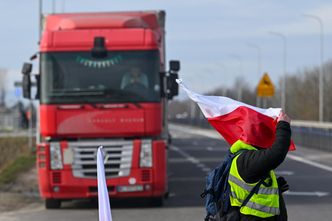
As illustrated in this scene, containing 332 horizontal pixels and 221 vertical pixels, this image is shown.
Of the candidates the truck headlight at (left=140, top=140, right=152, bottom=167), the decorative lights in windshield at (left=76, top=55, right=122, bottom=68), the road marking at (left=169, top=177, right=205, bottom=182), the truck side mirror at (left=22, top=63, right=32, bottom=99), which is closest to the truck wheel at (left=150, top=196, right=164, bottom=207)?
the truck headlight at (left=140, top=140, right=152, bottom=167)

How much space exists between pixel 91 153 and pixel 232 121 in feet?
30.2

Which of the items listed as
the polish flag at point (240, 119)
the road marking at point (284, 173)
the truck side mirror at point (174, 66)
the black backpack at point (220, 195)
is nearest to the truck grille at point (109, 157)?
the truck side mirror at point (174, 66)

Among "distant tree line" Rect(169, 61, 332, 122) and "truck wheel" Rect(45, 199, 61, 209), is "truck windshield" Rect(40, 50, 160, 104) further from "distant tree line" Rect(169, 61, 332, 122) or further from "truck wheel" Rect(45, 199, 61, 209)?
"distant tree line" Rect(169, 61, 332, 122)

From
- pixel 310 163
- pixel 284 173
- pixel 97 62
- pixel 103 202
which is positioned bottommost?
pixel 310 163

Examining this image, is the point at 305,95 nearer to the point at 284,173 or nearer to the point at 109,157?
the point at 284,173

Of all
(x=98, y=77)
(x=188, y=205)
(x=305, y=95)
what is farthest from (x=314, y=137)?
(x=305, y=95)

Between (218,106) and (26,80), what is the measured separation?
9.91 meters

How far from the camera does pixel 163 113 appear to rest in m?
16.8

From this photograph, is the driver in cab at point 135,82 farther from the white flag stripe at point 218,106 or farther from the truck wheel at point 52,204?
the white flag stripe at point 218,106

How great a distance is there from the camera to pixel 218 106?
22.9 feet

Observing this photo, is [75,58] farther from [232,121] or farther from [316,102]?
[316,102]

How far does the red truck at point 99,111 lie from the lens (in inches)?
619

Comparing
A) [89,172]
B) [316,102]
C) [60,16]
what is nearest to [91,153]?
[89,172]

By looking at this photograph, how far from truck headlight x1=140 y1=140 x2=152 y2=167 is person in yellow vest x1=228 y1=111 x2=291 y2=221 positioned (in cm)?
901
